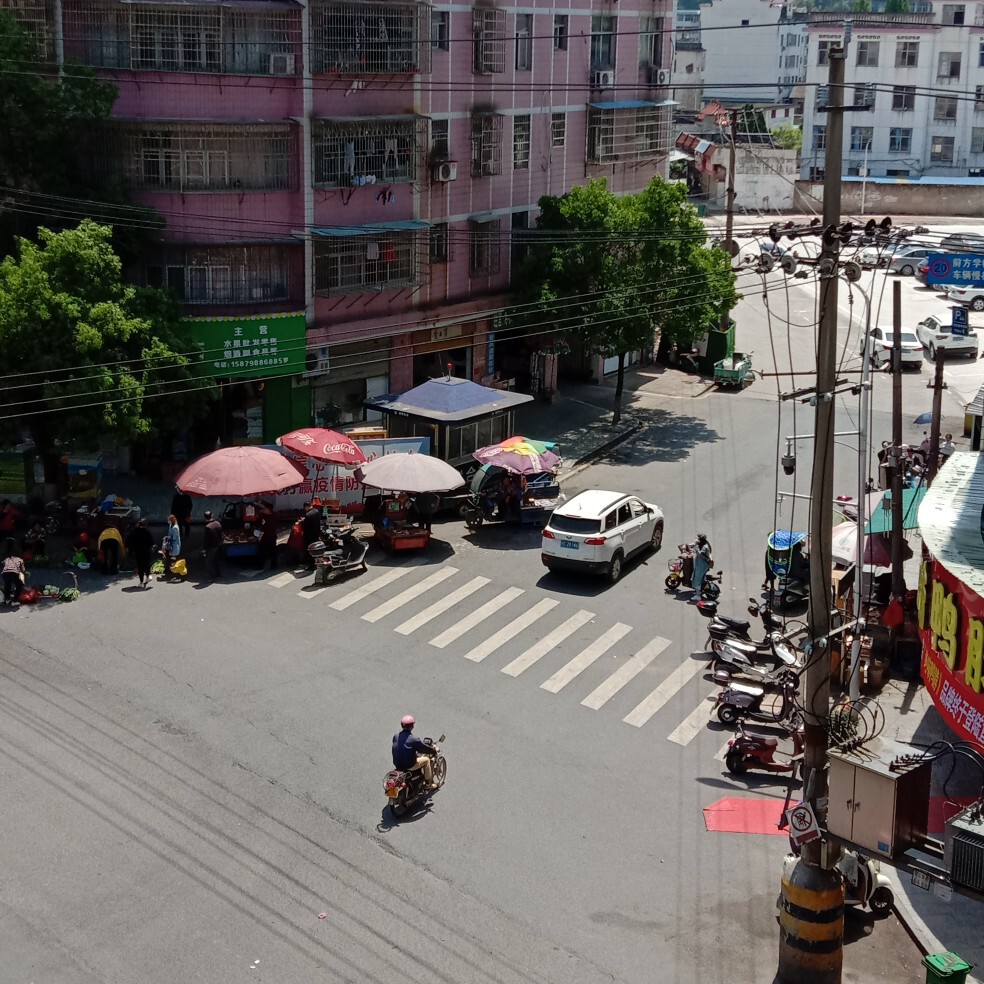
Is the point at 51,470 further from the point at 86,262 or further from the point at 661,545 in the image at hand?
the point at 661,545

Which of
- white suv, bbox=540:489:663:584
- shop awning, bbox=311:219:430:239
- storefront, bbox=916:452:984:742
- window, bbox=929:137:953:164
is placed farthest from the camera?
window, bbox=929:137:953:164

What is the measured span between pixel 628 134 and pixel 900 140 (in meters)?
47.9

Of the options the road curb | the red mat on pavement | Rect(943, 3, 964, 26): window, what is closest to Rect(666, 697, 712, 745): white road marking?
the red mat on pavement

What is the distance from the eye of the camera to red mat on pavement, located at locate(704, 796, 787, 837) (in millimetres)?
18734

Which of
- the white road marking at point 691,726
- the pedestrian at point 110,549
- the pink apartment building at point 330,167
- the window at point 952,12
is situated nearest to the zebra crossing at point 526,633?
the white road marking at point 691,726

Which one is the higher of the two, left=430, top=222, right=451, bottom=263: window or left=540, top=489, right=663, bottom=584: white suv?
left=430, top=222, right=451, bottom=263: window

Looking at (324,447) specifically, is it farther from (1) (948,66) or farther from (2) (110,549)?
(1) (948,66)

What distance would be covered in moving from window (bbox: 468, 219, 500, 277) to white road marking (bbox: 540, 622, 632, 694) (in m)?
17.4

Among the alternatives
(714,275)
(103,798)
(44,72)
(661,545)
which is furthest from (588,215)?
(103,798)

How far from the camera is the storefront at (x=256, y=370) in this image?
32969mm

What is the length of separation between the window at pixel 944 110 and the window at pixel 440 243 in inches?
2246

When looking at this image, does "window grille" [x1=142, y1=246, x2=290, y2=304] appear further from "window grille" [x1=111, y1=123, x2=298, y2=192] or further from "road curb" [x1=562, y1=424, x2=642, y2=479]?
"road curb" [x1=562, y1=424, x2=642, y2=479]

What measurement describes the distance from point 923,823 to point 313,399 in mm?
24437

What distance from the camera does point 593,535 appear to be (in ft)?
90.8
